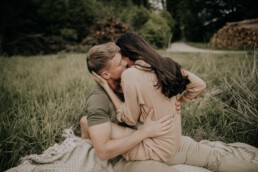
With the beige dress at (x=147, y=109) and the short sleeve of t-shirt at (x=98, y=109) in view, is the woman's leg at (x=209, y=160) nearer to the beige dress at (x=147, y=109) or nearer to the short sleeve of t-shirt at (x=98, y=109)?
the beige dress at (x=147, y=109)

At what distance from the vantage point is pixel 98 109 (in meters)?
1.88

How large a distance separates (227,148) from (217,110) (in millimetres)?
866

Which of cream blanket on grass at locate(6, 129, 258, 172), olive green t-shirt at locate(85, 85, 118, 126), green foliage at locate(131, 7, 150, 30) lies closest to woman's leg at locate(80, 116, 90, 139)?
cream blanket on grass at locate(6, 129, 258, 172)

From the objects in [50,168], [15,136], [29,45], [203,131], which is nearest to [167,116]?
[50,168]

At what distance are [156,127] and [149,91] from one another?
25 centimetres

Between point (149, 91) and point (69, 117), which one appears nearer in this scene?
point (149, 91)

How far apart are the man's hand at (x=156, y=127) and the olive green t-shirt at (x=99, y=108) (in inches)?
10.3

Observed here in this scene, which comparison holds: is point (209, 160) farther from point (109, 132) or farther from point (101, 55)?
point (101, 55)

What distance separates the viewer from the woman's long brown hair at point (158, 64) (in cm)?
176

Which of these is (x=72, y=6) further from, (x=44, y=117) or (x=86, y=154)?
(x=86, y=154)

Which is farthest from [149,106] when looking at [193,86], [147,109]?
[193,86]

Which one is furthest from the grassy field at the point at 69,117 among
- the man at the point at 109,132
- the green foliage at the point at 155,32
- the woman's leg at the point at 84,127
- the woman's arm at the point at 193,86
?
the green foliage at the point at 155,32

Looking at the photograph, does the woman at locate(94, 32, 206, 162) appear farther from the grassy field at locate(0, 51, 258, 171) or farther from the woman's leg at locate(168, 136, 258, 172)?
the grassy field at locate(0, 51, 258, 171)

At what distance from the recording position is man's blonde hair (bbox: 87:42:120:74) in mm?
1980
